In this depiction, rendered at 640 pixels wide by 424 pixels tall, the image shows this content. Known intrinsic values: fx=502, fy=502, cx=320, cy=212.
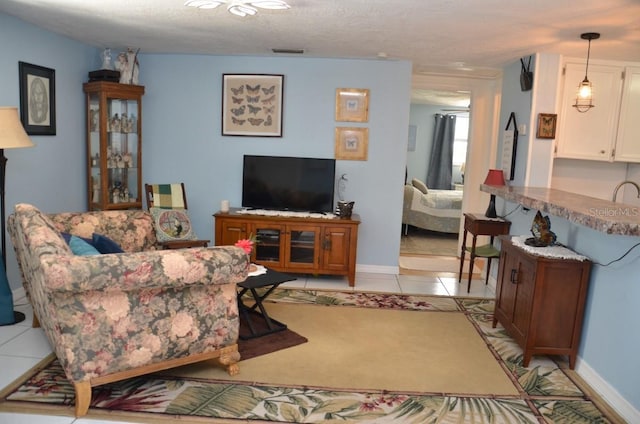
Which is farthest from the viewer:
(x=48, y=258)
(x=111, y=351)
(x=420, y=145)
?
(x=420, y=145)

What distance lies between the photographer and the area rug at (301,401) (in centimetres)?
254

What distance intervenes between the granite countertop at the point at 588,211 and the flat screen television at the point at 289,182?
1.90 m

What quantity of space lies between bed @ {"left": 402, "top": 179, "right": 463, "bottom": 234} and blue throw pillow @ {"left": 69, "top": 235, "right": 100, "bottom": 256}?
567 cm

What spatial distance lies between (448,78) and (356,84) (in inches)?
70.2

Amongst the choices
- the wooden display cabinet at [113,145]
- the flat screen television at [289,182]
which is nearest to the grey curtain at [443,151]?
the flat screen television at [289,182]

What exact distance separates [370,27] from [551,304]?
2322mm

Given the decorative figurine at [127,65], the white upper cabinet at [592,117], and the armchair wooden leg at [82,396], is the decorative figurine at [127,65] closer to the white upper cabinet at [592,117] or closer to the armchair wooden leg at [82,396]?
the armchair wooden leg at [82,396]

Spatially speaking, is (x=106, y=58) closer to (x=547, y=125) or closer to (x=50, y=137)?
(x=50, y=137)

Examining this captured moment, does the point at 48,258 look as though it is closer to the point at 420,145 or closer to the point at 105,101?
the point at 105,101

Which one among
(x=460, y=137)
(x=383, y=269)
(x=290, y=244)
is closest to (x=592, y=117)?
(x=383, y=269)

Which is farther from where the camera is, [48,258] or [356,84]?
[356,84]

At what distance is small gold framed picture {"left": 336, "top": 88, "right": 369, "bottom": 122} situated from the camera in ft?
17.1

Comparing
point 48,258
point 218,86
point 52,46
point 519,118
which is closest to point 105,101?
point 52,46

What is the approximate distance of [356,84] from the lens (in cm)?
521
